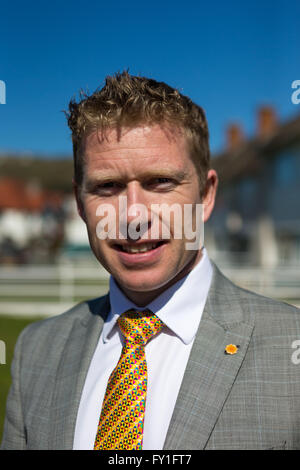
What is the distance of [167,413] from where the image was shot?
1716 millimetres

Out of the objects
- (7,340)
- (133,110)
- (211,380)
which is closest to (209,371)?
(211,380)

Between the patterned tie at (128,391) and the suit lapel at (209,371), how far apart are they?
13cm

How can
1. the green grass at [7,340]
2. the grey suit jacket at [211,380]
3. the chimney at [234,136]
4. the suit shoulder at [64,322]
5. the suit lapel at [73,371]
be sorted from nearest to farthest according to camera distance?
the grey suit jacket at [211,380] < the suit lapel at [73,371] < the suit shoulder at [64,322] < the green grass at [7,340] < the chimney at [234,136]

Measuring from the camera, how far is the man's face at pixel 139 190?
1.68 metres

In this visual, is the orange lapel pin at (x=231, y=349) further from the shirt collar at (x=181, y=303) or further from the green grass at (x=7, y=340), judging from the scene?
the green grass at (x=7, y=340)

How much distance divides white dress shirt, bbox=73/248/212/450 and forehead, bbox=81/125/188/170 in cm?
50

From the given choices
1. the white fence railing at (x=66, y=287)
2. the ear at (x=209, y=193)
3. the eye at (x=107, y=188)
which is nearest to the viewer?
the eye at (x=107, y=188)

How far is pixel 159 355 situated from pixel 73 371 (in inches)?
→ 15.0

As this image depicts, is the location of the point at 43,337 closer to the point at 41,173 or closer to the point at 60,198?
the point at 60,198

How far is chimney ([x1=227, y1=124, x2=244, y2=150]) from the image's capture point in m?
33.6

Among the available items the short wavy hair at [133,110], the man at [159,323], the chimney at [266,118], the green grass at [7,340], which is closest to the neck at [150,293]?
the man at [159,323]

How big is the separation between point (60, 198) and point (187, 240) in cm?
7485

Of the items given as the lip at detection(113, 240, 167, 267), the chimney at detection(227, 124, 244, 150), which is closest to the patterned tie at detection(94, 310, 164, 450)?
the lip at detection(113, 240, 167, 267)

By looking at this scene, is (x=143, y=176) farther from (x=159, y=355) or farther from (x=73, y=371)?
(x=73, y=371)
